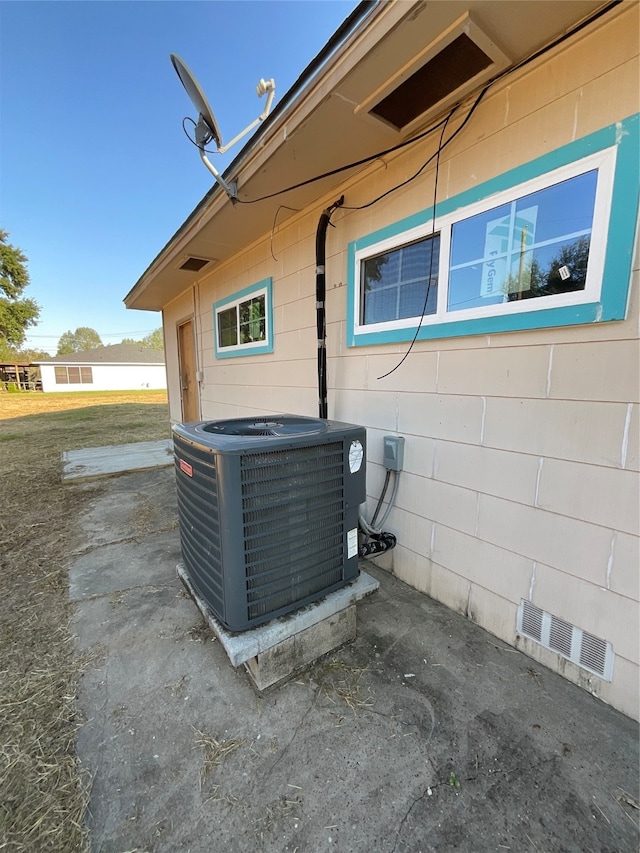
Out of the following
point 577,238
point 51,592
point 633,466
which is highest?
point 577,238

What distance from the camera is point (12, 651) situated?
66.0 inches

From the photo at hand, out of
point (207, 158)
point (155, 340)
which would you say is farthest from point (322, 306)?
point (155, 340)

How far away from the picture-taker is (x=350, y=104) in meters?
1.65

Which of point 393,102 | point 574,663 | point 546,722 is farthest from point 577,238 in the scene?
point 546,722

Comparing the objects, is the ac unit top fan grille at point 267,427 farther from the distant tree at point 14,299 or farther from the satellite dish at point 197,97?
the distant tree at point 14,299

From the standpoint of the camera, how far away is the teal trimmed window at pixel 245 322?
11.6 ft

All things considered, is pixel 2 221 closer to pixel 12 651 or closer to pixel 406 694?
pixel 12 651

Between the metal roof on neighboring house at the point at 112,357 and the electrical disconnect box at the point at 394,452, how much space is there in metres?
33.5

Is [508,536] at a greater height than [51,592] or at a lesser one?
greater

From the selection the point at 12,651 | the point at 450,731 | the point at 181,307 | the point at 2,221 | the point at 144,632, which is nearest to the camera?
the point at 450,731

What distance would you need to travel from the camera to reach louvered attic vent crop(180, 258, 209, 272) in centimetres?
419

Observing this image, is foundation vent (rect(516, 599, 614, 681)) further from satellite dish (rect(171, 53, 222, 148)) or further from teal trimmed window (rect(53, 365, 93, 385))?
teal trimmed window (rect(53, 365, 93, 385))

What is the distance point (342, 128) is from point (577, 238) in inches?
53.5

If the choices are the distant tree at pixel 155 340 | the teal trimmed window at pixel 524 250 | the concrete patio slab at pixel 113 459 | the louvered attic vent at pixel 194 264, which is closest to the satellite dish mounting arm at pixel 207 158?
the teal trimmed window at pixel 524 250
